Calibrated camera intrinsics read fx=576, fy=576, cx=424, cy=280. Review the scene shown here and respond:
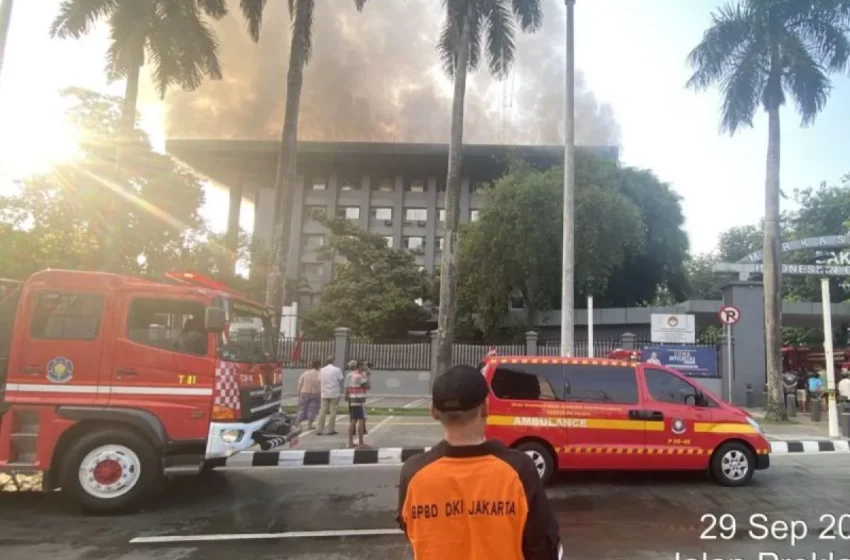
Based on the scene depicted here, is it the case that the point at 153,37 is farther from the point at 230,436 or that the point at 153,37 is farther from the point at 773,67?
the point at 773,67

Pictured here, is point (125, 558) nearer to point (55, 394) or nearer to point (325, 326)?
point (55, 394)

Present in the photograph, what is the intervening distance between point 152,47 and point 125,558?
1815cm

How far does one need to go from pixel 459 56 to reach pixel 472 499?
1842 centimetres

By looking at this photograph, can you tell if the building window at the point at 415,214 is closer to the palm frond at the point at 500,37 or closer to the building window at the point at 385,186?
the building window at the point at 385,186

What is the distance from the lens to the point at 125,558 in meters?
5.40

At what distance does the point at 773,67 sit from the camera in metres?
17.1

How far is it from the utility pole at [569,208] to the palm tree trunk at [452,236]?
331cm

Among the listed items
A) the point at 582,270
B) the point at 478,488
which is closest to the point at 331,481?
the point at 478,488

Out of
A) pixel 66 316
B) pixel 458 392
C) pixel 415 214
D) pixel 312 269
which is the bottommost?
pixel 458 392

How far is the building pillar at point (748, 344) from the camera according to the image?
20375mm

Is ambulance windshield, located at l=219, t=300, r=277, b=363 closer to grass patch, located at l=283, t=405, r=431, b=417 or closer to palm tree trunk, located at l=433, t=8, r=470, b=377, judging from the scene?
palm tree trunk, located at l=433, t=8, r=470, b=377

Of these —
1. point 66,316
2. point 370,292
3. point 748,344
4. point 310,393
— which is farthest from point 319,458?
point 370,292

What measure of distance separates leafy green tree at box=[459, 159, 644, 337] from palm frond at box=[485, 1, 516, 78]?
369 inches

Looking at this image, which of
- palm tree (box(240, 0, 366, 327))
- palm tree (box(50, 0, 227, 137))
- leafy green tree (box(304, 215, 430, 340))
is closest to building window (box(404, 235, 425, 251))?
leafy green tree (box(304, 215, 430, 340))
